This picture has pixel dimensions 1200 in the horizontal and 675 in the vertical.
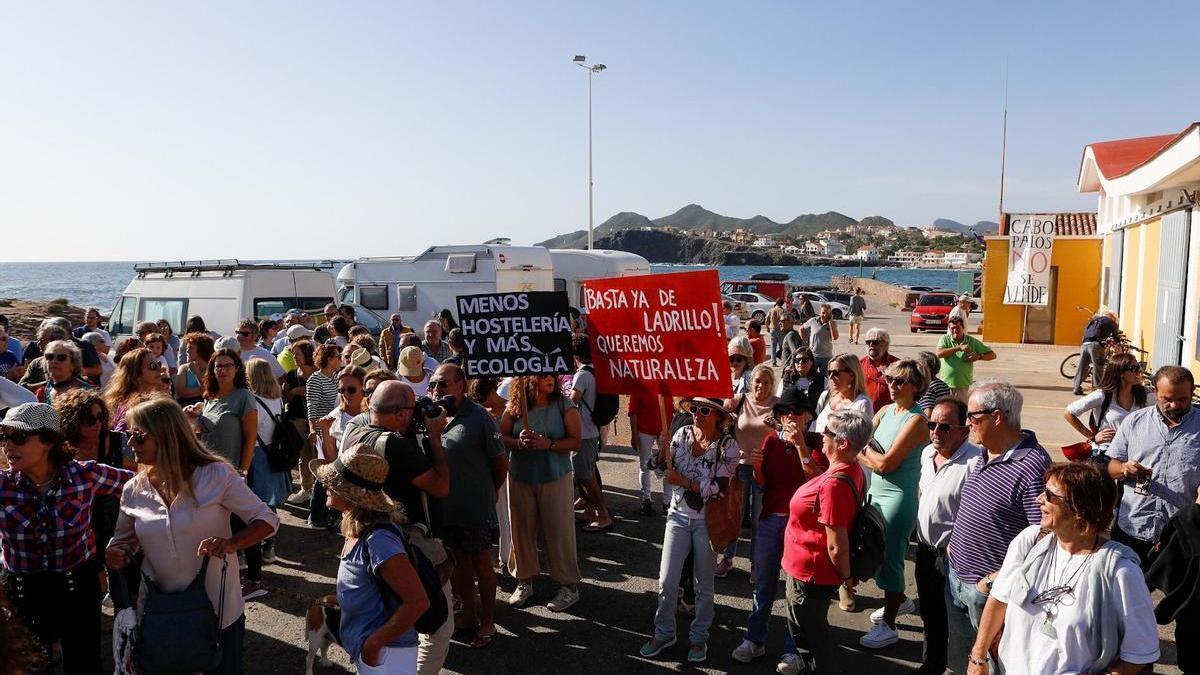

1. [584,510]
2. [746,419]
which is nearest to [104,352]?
[584,510]

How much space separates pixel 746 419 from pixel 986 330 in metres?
20.6

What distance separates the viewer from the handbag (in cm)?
359

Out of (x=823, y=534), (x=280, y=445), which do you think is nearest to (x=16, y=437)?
(x=280, y=445)

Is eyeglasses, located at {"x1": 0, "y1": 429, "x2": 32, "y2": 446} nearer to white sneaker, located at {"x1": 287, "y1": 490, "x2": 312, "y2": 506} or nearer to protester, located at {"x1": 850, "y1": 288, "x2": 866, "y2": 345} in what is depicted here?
white sneaker, located at {"x1": 287, "y1": 490, "x2": 312, "y2": 506}

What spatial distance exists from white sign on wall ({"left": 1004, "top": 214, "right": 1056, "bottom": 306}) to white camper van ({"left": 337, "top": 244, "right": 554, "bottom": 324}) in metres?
13.0

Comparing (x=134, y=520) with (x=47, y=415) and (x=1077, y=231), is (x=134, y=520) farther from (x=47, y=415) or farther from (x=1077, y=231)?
(x=1077, y=231)

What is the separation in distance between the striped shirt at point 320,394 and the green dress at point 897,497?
484cm

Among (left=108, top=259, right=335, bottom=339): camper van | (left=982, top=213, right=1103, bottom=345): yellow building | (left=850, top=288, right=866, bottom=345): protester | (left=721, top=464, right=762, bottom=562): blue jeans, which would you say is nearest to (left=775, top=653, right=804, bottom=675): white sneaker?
(left=721, top=464, right=762, bottom=562): blue jeans

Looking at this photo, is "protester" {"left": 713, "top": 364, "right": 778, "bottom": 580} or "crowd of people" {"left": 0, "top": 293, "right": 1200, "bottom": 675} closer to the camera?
"crowd of people" {"left": 0, "top": 293, "right": 1200, "bottom": 675}

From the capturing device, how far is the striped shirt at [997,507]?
12.4 ft

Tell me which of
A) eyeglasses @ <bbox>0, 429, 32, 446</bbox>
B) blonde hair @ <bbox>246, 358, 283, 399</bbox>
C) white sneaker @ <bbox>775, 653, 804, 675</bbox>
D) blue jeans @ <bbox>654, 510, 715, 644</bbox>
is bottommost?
white sneaker @ <bbox>775, 653, 804, 675</bbox>

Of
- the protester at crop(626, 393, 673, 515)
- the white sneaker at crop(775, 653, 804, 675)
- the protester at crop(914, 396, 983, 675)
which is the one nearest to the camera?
the protester at crop(914, 396, 983, 675)

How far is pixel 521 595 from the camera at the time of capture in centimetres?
602

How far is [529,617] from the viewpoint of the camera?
5.81 metres
